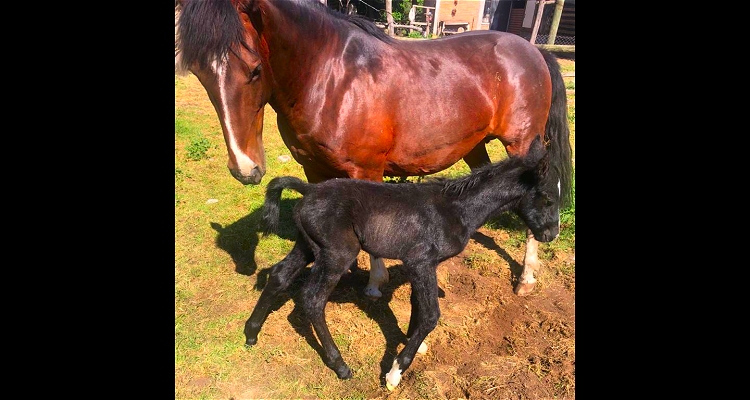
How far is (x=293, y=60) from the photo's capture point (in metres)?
2.86

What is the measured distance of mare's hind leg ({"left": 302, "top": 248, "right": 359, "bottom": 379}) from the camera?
2.90m

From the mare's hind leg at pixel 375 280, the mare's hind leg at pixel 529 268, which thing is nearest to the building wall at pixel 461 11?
the mare's hind leg at pixel 529 268

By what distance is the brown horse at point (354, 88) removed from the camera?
101 inches

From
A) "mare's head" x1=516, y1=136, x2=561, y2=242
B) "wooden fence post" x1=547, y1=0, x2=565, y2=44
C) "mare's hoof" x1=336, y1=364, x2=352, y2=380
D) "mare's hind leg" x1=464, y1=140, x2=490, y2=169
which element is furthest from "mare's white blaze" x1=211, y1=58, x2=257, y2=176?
"wooden fence post" x1=547, y1=0, x2=565, y2=44

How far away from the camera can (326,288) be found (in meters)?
2.96

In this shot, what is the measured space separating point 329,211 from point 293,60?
3.42ft

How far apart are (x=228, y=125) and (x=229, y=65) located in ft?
1.20

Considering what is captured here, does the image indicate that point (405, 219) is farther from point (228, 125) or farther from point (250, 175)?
point (228, 125)

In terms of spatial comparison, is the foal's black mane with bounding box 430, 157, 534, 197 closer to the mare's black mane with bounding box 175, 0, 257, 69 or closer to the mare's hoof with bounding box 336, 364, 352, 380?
the mare's hoof with bounding box 336, 364, 352, 380

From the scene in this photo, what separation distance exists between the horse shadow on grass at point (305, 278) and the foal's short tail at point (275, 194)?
394 mm

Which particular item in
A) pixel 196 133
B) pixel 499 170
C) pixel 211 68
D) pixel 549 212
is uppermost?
pixel 211 68

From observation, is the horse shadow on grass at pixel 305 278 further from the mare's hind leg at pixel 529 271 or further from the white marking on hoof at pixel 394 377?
the mare's hind leg at pixel 529 271
